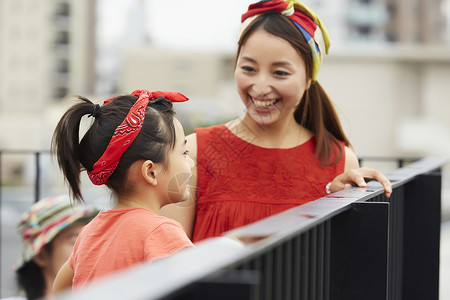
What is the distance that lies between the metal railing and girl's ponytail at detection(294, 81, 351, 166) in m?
0.24

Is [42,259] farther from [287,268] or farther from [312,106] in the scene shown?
[287,268]

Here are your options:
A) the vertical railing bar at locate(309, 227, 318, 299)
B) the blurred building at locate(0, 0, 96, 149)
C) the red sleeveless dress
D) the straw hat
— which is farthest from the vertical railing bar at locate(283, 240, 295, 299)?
the blurred building at locate(0, 0, 96, 149)

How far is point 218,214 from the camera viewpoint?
247 cm

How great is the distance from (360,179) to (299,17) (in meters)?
0.61

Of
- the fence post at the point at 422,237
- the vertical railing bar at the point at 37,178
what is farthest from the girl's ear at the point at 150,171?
the vertical railing bar at the point at 37,178

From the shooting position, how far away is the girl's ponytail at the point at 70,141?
201 centimetres

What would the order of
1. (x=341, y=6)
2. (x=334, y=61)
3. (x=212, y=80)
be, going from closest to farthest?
(x=334, y=61) < (x=212, y=80) < (x=341, y=6)

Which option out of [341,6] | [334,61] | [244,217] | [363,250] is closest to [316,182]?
[244,217]

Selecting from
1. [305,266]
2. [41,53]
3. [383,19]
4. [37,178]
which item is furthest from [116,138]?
[383,19]

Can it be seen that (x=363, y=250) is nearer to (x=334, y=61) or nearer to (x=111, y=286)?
(x=111, y=286)

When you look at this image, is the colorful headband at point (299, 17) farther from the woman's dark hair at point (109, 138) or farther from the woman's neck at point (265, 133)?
the woman's dark hair at point (109, 138)

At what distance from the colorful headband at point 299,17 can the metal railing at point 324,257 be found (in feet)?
1.63

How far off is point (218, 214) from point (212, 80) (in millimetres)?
42704

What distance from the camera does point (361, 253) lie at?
1.94m
